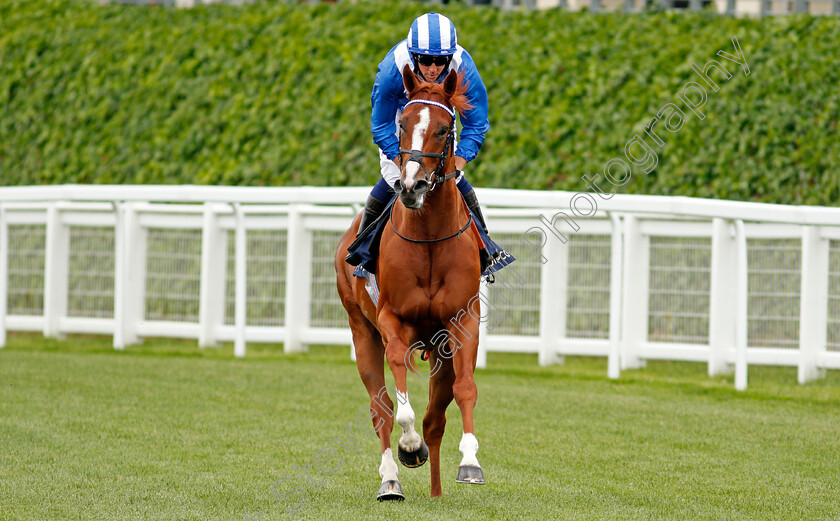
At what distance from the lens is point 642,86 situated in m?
12.1

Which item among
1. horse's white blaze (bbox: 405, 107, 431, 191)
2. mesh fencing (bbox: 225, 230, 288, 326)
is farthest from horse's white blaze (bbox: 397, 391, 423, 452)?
mesh fencing (bbox: 225, 230, 288, 326)

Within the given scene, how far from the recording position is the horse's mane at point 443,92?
449cm

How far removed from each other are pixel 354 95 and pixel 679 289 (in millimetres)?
5822

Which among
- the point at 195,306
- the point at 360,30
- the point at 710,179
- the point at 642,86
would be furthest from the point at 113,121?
the point at 710,179

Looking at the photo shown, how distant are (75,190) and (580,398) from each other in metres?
5.69

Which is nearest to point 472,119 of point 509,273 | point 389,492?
point 389,492

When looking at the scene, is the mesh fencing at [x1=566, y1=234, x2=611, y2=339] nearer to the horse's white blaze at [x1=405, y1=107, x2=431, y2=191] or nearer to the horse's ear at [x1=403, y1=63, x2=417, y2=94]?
the horse's ear at [x1=403, y1=63, x2=417, y2=94]

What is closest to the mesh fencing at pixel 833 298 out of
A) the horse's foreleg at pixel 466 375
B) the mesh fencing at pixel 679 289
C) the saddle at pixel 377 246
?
the mesh fencing at pixel 679 289

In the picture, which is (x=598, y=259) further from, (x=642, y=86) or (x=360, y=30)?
(x=360, y=30)

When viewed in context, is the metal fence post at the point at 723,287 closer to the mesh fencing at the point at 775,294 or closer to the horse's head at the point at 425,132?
the mesh fencing at the point at 775,294

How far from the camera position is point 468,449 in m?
4.38

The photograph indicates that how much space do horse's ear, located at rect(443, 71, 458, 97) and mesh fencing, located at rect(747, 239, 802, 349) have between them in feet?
17.9

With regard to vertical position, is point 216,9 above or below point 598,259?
above

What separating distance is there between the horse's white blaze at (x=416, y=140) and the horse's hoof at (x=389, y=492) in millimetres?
1535
